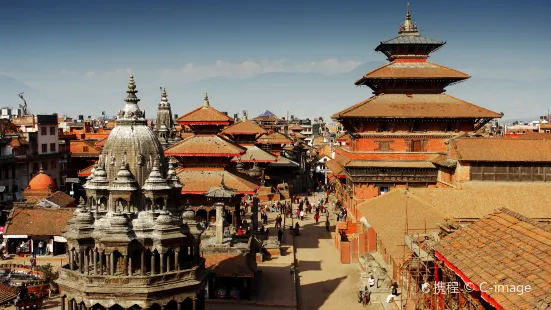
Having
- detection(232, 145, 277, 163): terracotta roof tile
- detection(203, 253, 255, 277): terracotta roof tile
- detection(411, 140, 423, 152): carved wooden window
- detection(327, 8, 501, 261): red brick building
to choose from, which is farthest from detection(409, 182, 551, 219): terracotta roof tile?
detection(232, 145, 277, 163): terracotta roof tile

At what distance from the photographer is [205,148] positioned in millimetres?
35188

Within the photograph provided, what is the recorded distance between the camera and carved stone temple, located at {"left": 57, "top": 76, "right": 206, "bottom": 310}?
17.7 meters

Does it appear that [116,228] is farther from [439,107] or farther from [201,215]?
[439,107]

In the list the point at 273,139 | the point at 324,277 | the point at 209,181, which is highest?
the point at 273,139

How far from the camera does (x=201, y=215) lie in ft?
116

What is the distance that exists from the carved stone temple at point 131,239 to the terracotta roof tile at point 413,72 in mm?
21395

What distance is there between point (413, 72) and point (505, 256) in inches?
→ 1044

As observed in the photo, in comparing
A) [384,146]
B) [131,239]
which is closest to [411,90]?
[384,146]

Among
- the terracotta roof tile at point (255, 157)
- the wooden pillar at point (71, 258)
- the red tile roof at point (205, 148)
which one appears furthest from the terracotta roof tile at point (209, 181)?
the terracotta roof tile at point (255, 157)

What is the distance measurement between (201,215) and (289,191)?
28867 mm

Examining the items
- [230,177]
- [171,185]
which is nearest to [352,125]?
[230,177]

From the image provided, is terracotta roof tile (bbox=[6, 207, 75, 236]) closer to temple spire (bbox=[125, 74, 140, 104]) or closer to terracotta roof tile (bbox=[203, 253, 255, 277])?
terracotta roof tile (bbox=[203, 253, 255, 277])

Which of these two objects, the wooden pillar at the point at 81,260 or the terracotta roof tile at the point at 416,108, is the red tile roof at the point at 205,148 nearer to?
the terracotta roof tile at the point at 416,108

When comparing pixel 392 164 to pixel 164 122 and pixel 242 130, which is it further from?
pixel 242 130
